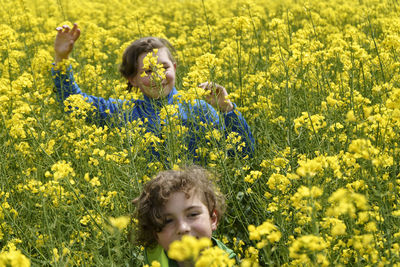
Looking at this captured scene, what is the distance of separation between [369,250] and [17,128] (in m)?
2.03

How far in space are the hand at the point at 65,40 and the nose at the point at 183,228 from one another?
2.00 meters

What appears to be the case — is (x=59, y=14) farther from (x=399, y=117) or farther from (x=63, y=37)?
(x=399, y=117)

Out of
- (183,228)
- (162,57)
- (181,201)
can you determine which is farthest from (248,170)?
(183,228)

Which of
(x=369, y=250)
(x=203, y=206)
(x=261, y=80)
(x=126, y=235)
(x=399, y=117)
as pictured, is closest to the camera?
(x=369, y=250)

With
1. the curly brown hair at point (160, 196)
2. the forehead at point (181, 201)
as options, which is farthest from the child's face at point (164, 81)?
the forehead at point (181, 201)

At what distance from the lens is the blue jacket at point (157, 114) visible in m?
3.26

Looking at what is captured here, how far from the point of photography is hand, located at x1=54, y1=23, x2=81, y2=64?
3764 mm

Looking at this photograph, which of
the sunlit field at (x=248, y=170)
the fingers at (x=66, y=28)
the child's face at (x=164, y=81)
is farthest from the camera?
the fingers at (x=66, y=28)

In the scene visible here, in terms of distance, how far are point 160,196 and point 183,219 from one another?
0.15m

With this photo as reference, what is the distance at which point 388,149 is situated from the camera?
2783mm

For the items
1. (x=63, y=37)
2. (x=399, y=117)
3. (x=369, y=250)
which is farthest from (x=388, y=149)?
(x=63, y=37)

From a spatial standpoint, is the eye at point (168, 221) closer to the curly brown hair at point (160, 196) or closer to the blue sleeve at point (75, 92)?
the curly brown hair at point (160, 196)

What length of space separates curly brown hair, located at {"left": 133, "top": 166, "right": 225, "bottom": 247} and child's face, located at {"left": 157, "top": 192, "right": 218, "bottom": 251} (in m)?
0.02

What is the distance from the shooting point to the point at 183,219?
7.38ft
